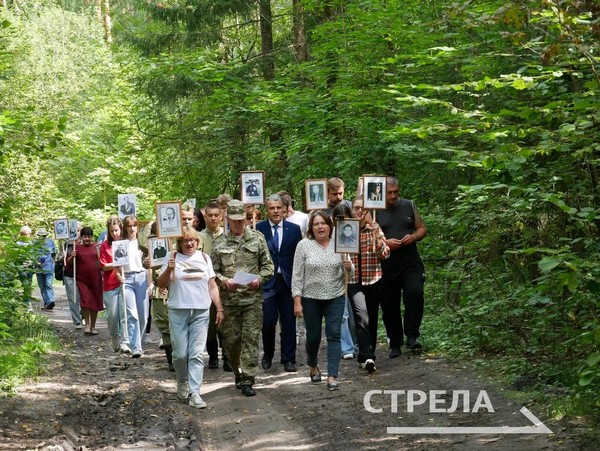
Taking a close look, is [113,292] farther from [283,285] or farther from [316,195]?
[316,195]

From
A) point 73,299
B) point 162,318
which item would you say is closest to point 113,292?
point 162,318

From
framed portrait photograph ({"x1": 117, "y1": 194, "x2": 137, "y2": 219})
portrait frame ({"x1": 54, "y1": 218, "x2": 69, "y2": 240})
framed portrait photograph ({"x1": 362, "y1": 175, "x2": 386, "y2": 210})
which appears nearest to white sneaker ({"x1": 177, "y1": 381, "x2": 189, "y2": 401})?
framed portrait photograph ({"x1": 362, "y1": 175, "x2": 386, "y2": 210})

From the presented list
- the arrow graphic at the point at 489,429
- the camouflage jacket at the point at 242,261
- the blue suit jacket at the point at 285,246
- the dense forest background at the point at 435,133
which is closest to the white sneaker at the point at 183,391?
the camouflage jacket at the point at 242,261

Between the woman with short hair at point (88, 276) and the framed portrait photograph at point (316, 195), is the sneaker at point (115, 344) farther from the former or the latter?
the framed portrait photograph at point (316, 195)

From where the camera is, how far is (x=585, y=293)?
7.86 metres

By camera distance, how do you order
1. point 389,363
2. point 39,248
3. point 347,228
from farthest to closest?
1. point 39,248
2. point 389,363
3. point 347,228

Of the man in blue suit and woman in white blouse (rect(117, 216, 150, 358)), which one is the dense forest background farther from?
the man in blue suit

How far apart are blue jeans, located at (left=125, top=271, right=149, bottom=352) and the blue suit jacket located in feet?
9.87

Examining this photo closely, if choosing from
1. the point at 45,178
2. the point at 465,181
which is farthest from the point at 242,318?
the point at 45,178

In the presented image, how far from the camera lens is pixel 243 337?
439 inches

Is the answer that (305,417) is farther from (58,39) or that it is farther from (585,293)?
(58,39)

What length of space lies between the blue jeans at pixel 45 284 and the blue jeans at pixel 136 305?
28.0 feet

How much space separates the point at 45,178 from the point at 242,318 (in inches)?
836

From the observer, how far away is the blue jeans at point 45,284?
23094mm
